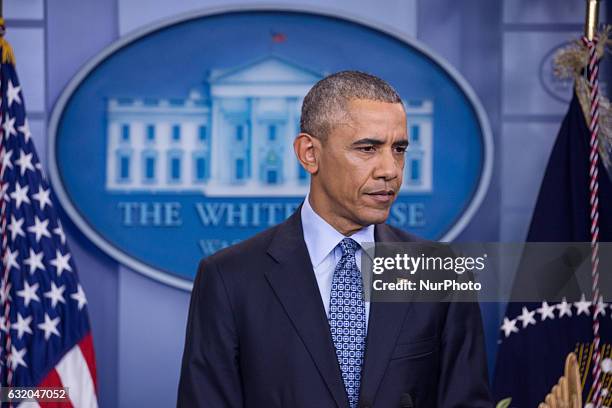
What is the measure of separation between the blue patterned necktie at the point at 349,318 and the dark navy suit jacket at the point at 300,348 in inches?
1.2

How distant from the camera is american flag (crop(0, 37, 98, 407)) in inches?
101

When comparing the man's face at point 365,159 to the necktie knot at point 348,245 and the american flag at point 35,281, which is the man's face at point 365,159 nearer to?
the necktie knot at point 348,245

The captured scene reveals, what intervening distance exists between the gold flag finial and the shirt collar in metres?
1.26

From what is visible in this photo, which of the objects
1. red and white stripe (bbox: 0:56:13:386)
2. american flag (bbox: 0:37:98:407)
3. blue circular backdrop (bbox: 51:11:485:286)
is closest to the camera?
red and white stripe (bbox: 0:56:13:386)

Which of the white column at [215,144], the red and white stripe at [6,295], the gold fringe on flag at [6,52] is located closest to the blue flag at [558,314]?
the white column at [215,144]

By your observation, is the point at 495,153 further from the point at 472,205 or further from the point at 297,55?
the point at 297,55

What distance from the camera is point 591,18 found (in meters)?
2.60

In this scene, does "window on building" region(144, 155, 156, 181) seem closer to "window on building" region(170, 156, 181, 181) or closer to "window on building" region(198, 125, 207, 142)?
"window on building" region(170, 156, 181, 181)

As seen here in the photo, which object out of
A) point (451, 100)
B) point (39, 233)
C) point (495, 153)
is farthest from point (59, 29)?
point (495, 153)

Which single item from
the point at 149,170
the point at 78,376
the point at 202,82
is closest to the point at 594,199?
the point at 202,82

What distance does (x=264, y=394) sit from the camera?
1.59m

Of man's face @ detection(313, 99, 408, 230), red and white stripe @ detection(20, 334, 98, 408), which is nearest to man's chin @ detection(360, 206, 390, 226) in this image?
man's face @ detection(313, 99, 408, 230)

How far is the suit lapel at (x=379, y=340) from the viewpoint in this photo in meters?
1.56

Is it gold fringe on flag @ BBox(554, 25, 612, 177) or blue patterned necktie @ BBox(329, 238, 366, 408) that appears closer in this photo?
blue patterned necktie @ BBox(329, 238, 366, 408)
